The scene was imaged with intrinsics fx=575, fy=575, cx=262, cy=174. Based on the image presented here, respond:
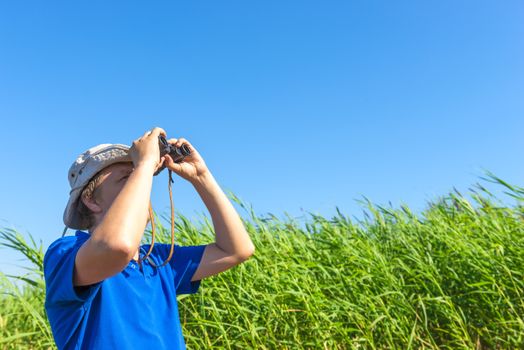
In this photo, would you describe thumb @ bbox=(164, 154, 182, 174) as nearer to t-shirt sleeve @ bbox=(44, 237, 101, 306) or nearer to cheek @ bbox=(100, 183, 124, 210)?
cheek @ bbox=(100, 183, 124, 210)

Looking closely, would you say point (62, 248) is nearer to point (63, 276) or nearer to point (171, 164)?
point (63, 276)

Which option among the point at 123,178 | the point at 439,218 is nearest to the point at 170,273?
the point at 123,178

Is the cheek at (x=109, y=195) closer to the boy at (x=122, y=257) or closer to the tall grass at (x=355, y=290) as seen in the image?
the boy at (x=122, y=257)

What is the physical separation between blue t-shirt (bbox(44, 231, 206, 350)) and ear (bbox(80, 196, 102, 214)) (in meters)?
0.10

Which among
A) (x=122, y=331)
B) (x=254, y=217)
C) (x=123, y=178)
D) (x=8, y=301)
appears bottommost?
(x=122, y=331)

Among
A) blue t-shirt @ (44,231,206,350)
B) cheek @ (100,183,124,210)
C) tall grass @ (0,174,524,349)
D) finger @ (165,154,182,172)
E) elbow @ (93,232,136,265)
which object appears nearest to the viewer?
elbow @ (93,232,136,265)

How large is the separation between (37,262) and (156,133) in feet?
6.47

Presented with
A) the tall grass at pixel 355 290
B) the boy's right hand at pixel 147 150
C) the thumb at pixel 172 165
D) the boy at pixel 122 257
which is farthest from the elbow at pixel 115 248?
the tall grass at pixel 355 290

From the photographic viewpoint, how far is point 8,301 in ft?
11.6

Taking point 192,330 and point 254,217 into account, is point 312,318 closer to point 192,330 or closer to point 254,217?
point 192,330

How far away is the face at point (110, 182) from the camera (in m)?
1.73

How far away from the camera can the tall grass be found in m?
3.40

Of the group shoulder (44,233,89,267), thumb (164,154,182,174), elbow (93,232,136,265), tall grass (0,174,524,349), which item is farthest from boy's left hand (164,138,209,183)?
tall grass (0,174,524,349)

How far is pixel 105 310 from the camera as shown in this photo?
1.53 metres
